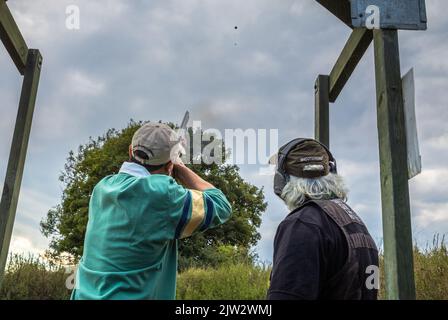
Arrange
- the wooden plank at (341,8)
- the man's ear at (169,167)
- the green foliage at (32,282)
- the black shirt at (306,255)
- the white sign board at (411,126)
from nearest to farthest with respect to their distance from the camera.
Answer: the black shirt at (306,255)
the man's ear at (169,167)
the white sign board at (411,126)
the wooden plank at (341,8)
the green foliage at (32,282)

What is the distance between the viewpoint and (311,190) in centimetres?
173

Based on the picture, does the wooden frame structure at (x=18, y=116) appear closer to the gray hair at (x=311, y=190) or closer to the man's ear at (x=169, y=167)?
the man's ear at (x=169, y=167)

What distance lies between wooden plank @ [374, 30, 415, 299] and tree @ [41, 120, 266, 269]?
1187 cm

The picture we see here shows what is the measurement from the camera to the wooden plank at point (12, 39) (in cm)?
324

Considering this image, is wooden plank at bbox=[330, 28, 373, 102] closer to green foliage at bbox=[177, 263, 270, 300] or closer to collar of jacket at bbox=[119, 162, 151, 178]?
collar of jacket at bbox=[119, 162, 151, 178]

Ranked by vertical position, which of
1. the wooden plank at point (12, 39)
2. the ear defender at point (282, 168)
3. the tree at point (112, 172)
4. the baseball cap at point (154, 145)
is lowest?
the ear defender at point (282, 168)

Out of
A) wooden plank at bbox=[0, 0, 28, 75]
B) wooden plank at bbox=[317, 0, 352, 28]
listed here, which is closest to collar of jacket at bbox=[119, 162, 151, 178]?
wooden plank at bbox=[317, 0, 352, 28]

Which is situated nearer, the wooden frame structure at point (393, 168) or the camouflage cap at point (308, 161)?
the camouflage cap at point (308, 161)

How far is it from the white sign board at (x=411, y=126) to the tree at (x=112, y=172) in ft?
39.1

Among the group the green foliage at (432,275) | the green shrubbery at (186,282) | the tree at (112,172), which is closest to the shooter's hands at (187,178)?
the green foliage at (432,275)

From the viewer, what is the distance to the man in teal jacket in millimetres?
1792

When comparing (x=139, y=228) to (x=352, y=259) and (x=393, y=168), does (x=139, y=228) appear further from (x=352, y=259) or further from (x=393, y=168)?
(x=393, y=168)

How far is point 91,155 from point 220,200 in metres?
15.9

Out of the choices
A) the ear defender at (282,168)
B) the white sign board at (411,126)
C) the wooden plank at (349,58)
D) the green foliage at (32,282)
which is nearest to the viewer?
the ear defender at (282,168)
